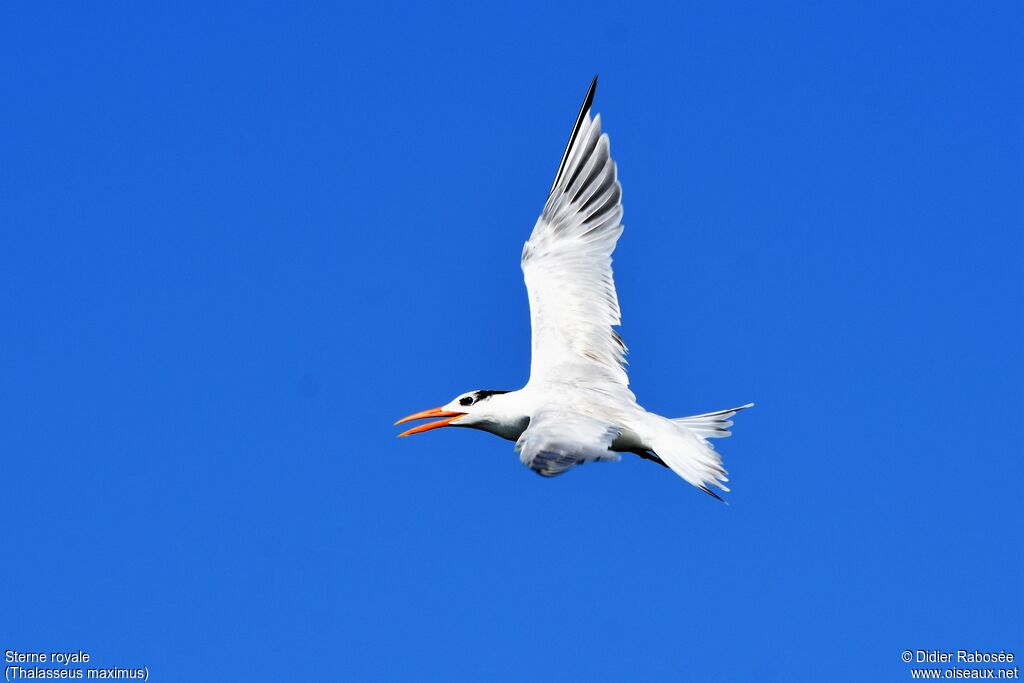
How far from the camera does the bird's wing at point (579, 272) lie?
1298 centimetres

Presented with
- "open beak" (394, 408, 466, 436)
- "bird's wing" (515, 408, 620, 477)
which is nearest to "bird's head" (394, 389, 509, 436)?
"open beak" (394, 408, 466, 436)

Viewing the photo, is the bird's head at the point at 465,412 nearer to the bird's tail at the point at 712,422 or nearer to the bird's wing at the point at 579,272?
the bird's wing at the point at 579,272

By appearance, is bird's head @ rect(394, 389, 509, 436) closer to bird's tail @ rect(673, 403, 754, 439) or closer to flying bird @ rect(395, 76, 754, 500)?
flying bird @ rect(395, 76, 754, 500)

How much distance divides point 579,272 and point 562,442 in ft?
14.2

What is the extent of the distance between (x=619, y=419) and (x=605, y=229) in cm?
296

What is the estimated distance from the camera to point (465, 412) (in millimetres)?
12836

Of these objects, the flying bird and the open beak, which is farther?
the open beak

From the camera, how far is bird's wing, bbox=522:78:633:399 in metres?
13.0

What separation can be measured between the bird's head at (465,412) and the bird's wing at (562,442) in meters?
1.63

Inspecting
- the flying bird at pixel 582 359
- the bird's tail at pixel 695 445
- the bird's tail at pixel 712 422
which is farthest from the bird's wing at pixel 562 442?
the bird's tail at pixel 712 422

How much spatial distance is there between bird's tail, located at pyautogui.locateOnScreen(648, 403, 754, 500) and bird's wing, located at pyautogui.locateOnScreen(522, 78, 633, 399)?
848 millimetres

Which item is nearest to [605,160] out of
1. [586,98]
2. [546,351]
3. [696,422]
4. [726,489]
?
[586,98]

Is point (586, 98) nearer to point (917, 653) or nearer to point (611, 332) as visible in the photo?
point (611, 332)

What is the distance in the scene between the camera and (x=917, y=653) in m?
12.2
